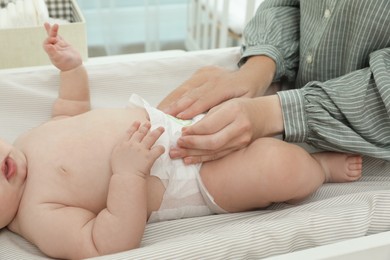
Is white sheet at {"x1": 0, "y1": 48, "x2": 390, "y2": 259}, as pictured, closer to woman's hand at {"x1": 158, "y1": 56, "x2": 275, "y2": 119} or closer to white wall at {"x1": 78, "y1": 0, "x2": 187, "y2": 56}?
woman's hand at {"x1": 158, "y1": 56, "x2": 275, "y2": 119}

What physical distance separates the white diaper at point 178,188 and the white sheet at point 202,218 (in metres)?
0.03

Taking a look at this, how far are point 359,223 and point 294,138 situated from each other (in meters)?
0.25

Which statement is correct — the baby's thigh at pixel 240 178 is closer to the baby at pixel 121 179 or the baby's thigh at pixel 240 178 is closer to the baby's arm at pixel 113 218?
the baby at pixel 121 179

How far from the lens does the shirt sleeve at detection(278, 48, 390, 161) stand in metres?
0.89

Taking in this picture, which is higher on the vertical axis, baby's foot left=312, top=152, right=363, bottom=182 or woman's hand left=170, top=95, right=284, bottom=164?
woman's hand left=170, top=95, right=284, bottom=164

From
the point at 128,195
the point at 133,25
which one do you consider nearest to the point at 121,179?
the point at 128,195

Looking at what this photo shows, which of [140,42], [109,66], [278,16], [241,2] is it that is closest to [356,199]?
[278,16]

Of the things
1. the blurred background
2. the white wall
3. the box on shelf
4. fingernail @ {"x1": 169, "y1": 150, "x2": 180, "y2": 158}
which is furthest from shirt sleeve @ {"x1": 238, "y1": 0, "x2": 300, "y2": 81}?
the white wall

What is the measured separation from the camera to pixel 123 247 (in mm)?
767

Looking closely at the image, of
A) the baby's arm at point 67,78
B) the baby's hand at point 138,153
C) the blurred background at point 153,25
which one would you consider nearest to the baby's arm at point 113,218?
the baby's hand at point 138,153

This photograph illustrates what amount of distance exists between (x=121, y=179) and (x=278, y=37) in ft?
1.87

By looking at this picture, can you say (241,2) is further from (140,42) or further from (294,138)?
(294,138)

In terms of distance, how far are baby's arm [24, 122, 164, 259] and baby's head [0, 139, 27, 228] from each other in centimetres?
5

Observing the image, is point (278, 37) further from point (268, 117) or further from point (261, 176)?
point (261, 176)
